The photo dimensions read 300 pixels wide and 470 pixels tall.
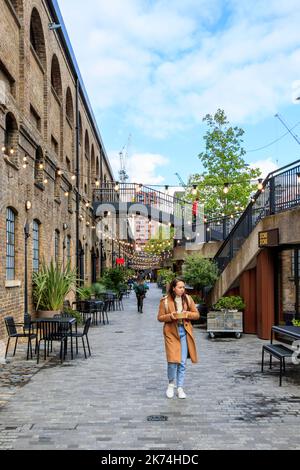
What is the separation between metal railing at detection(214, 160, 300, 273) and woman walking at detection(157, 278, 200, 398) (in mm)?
5385

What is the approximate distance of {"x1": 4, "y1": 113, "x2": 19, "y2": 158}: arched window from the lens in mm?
12841

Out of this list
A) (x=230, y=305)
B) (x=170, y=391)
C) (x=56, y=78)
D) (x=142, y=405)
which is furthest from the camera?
(x=56, y=78)

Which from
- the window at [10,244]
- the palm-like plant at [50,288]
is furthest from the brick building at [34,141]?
the palm-like plant at [50,288]

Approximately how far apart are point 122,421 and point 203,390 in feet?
6.72

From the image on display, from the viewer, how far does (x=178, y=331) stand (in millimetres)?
7074

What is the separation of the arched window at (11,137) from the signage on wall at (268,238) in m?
6.97

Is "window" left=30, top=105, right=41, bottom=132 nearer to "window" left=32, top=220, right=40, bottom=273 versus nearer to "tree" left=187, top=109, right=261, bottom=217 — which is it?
"window" left=32, top=220, right=40, bottom=273

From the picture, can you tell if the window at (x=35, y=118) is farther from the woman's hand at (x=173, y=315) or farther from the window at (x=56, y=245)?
Result: the woman's hand at (x=173, y=315)

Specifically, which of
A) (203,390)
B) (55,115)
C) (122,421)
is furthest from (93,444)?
(55,115)

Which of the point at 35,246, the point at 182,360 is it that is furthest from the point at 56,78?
the point at 182,360

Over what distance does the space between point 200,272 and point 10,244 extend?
6.77 meters

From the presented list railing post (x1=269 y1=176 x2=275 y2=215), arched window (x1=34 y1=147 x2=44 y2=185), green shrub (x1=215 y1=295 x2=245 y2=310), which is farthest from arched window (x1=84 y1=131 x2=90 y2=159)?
railing post (x1=269 y1=176 x2=275 y2=215)

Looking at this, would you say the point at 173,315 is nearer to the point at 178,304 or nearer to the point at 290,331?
the point at 178,304

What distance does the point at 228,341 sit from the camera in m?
13.3
